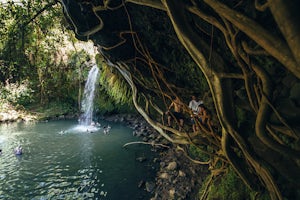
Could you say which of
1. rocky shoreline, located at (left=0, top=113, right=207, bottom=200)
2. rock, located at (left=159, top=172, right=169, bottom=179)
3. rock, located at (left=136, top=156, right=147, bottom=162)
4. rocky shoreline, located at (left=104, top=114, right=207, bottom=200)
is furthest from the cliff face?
rock, located at (left=136, top=156, right=147, bottom=162)

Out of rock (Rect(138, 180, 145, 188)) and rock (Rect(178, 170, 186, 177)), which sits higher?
rock (Rect(178, 170, 186, 177))

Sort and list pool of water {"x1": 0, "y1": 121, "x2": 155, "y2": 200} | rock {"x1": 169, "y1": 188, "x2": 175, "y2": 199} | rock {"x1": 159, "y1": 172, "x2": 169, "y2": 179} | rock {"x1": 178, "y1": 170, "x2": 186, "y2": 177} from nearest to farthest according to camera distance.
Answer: rock {"x1": 169, "y1": 188, "x2": 175, "y2": 199} → pool of water {"x1": 0, "y1": 121, "x2": 155, "y2": 200} → rock {"x1": 178, "y1": 170, "x2": 186, "y2": 177} → rock {"x1": 159, "y1": 172, "x2": 169, "y2": 179}

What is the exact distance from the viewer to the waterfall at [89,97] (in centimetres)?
1752

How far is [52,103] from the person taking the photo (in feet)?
64.8

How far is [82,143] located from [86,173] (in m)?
3.64

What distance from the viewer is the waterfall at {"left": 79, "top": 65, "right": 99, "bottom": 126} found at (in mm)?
17520

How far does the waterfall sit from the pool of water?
4055mm

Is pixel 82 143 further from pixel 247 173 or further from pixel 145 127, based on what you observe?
pixel 247 173

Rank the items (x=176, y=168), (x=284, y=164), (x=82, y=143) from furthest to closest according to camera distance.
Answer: (x=82, y=143)
(x=176, y=168)
(x=284, y=164)

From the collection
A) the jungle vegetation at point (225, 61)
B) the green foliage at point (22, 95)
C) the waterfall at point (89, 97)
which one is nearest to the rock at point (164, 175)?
the jungle vegetation at point (225, 61)

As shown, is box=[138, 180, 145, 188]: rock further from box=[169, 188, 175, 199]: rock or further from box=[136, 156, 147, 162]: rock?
box=[136, 156, 147, 162]: rock

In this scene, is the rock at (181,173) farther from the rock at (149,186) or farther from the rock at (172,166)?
the rock at (149,186)

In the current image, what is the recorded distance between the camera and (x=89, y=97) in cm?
1817

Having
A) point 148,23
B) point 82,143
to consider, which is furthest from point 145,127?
point 148,23
